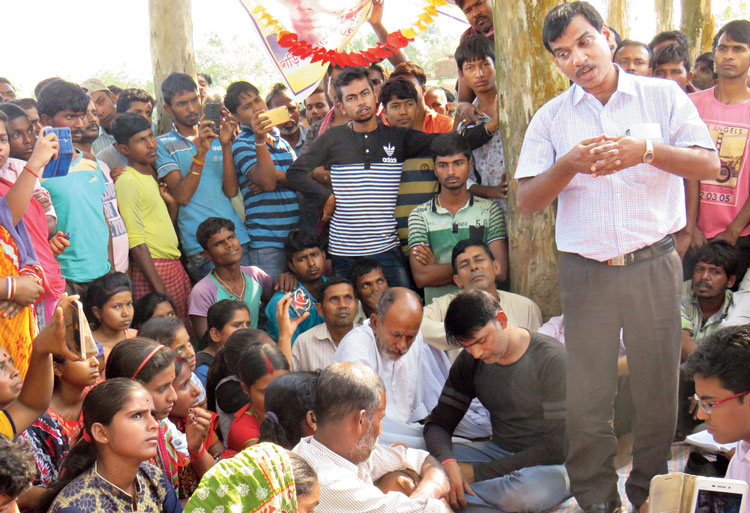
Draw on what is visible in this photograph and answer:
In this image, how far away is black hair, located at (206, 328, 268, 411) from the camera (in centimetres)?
434

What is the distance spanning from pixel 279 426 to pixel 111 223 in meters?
2.35

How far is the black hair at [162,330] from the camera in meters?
4.32

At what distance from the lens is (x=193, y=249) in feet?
18.9

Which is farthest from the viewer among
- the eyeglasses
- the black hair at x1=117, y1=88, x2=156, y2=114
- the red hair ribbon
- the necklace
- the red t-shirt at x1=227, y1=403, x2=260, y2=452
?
the black hair at x1=117, y1=88, x2=156, y2=114

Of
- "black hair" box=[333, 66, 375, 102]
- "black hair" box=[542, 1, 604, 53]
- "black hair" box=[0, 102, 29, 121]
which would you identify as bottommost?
"black hair" box=[0, 102, 29, 121]

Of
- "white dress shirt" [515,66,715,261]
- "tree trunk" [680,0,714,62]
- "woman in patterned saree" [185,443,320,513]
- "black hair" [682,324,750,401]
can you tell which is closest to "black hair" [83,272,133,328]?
"white dress shirt" [515,66,715,261]

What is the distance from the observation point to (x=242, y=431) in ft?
12.9

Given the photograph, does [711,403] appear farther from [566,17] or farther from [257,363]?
[257,363]

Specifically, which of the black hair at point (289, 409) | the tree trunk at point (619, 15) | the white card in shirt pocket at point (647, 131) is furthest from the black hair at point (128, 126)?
the tree trunk at point (619, 15)

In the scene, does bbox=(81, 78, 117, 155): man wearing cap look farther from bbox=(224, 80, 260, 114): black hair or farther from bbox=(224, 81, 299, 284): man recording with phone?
bbox=(224, 81, 299, 284): man recording with phone

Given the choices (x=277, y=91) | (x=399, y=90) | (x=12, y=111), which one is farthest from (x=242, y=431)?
(x=277, y=91)

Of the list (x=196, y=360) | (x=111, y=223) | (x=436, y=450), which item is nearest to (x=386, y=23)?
(x=111, y=223)

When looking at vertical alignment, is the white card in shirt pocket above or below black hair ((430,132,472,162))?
above

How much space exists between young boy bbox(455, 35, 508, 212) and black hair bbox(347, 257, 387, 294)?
2.77ft
